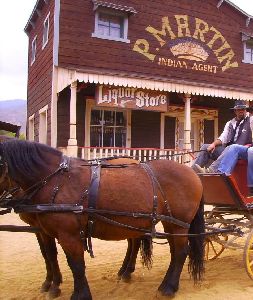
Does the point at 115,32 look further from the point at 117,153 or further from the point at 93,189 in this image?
the point at 93,189

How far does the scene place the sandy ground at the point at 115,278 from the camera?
452 centimetres

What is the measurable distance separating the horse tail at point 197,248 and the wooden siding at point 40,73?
366 inches

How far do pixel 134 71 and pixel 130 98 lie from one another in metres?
1.92

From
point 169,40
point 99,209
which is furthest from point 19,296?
point 169,40

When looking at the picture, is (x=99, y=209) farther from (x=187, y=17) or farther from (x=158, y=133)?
(x=187, y=17)

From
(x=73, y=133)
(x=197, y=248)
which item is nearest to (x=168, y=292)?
(x=197, y=248)

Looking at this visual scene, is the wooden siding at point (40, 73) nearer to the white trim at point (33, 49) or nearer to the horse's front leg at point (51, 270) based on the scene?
the white trim at point (33, 49)

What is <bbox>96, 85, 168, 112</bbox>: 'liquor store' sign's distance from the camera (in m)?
11.7

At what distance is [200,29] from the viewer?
15.0 metres

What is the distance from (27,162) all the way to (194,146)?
12.3 metres

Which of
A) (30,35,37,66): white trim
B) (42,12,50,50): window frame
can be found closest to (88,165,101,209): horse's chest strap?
(42,12,50,50): window frame

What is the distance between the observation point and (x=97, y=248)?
273 inches

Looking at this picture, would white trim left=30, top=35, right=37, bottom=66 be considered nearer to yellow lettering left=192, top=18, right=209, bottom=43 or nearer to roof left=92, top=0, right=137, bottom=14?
roof left=92, top=0, right=137, bottom=14

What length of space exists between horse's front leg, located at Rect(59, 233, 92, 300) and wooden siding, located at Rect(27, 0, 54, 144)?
9.83 meters
